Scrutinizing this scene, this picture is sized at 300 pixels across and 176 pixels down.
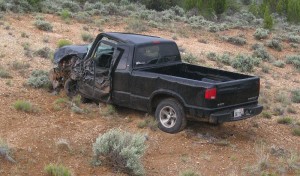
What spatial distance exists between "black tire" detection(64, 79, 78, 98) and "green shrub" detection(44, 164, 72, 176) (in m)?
4.52

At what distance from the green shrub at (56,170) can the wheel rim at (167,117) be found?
9.58 ft

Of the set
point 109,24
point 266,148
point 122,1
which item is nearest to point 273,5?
point 122,1

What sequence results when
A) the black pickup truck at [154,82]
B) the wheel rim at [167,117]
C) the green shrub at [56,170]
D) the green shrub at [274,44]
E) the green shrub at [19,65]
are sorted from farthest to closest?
the green shrub at [274,44], the green shrub at [19,65], the wheel rim at [167,117], the black pickup truck at [154,82], the green shrub at [56,170]

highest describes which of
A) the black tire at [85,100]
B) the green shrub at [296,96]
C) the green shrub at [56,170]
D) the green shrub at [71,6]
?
the green shrub at [71,6]

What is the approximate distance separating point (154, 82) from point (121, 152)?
251 centimetres

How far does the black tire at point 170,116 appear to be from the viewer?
30.4 feet

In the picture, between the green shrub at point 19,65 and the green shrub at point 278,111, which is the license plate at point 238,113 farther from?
the green shrub at point 19,65

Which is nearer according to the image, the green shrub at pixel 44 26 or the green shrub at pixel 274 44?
the green shrub at pixel 44 26

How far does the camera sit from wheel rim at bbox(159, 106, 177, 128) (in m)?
9.48

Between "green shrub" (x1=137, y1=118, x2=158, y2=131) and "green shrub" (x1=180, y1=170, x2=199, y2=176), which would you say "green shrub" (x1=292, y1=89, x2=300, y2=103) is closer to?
"green shrub" (x1=137, y1=118, x2=158, y2=131)

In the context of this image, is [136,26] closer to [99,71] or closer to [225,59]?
[225,59]

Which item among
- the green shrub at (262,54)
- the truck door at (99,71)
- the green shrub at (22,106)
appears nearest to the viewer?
the green shrub at (22,106)

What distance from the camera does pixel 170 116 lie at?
9516mm

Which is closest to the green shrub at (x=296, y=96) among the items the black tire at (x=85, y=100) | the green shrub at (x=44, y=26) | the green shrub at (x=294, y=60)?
the green shrub at (x=294, y=60)
